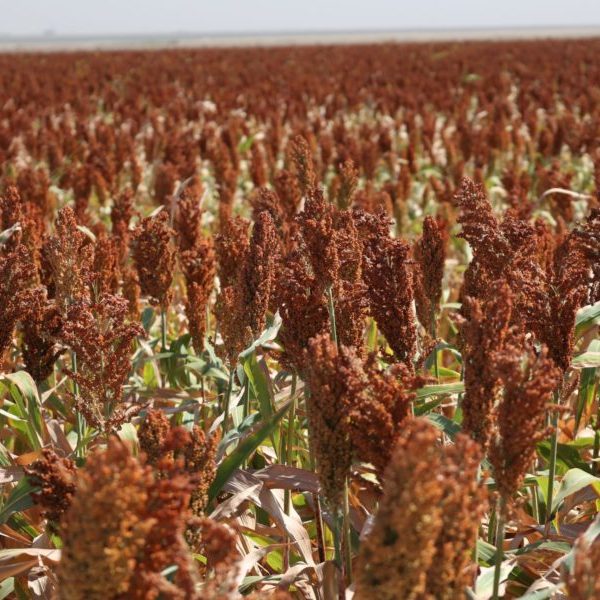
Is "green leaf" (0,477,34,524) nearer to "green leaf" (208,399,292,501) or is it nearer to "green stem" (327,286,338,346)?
"green leaf" (208,399,292,501)

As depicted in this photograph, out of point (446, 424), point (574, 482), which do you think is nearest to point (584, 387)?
point (574, 482)

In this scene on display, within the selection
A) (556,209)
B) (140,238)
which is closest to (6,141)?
(556,209)

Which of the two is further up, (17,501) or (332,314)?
(332,314)

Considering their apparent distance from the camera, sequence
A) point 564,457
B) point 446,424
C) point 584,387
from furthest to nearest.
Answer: point 584,387 < point 564,457 < point 446,424

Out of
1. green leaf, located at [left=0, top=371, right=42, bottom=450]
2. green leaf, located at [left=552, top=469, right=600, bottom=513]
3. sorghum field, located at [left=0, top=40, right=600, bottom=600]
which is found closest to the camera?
sorghum field, located at [left=0, top=40, right=600, bottom=600]

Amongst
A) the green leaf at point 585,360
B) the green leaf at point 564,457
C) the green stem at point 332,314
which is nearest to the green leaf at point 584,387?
the green leaf at point 564,457

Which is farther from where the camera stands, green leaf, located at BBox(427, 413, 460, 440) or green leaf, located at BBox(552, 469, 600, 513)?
green leaf, located at BBox(552, 469, 600, 513)

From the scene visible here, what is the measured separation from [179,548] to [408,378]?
49 cm

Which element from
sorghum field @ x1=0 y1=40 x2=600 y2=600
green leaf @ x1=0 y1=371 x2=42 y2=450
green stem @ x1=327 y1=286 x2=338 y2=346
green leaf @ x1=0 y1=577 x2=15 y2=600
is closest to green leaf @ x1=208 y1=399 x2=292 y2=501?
sorghum field @ x1=0 y1=40 x2=600 y2=600

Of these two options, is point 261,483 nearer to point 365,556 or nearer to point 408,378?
point 408,378

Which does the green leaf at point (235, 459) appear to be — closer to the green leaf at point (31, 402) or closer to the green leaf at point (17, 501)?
the green leaf at point (17, 501)

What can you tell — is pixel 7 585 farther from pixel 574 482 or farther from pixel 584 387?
pixel 584 387

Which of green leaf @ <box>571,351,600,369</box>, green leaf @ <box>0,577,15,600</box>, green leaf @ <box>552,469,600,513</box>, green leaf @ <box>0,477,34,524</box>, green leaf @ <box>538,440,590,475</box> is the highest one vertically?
green leaf @ <box>571,351,600,369</box>

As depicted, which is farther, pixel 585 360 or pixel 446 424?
pixel 585 360
